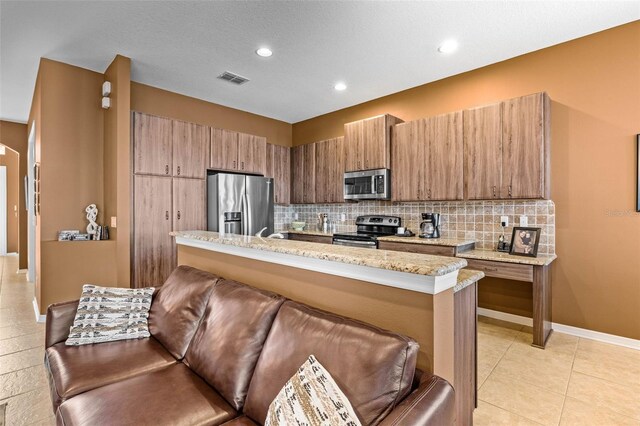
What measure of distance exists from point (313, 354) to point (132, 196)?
3.40 metres

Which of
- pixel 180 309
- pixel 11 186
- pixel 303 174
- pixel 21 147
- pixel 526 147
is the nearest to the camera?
pixel 180 309

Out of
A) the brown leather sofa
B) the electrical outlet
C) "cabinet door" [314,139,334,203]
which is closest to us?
the brown leather sofa

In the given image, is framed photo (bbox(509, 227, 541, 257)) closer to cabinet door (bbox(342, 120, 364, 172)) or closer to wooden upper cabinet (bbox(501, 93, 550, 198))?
wooden upper cabinet (bbox(501, 93, 550, 198))

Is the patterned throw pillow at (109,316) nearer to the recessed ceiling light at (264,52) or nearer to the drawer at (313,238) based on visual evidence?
the recessed ceiling light at (264,52)

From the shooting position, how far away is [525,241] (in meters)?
3.17

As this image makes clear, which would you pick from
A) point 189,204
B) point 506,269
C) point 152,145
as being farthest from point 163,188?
point 506,269

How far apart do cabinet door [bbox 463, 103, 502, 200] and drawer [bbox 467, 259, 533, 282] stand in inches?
29.2

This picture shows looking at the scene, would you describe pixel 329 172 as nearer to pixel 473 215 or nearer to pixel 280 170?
pixel 280 170

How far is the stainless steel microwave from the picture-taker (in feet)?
13.9

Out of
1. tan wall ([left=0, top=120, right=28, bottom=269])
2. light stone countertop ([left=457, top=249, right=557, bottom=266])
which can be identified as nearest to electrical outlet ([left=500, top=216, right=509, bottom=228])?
→ light stone countertop ([left=457, top=249, right=557, bottom=266])

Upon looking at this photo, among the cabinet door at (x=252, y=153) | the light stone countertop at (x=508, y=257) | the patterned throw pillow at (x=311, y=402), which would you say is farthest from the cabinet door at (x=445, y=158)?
the patterned throw pillow at (x=311, y=402)

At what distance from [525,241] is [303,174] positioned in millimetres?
3553

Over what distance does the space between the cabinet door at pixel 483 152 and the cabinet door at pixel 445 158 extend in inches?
3.1

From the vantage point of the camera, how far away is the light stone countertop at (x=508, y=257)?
287cm
